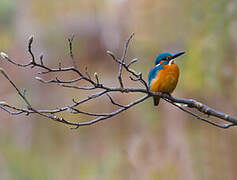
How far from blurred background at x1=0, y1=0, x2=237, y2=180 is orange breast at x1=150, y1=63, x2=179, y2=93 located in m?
2.83

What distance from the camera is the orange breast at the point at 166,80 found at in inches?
99.6

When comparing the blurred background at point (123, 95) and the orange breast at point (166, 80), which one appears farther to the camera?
the blurred background at point (123, 95)

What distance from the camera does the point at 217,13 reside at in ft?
17.1

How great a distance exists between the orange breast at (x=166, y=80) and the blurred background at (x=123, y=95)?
283cm

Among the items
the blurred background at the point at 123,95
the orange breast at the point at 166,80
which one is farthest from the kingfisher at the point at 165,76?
the blurred background at the point at 123,95

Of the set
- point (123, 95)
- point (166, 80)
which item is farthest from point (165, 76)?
point (123, 95)

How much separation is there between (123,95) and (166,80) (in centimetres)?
353

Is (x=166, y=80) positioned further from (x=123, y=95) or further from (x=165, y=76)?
(x=123, y=95)

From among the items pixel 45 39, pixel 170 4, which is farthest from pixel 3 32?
pixel 170 4

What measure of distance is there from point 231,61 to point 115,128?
217 centimetres

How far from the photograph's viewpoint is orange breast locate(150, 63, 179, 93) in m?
2.53

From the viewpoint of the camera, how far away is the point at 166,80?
2.53 m

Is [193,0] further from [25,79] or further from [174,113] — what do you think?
[25,79]

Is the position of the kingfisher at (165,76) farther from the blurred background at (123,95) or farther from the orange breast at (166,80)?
the blurred background at (123,95)
